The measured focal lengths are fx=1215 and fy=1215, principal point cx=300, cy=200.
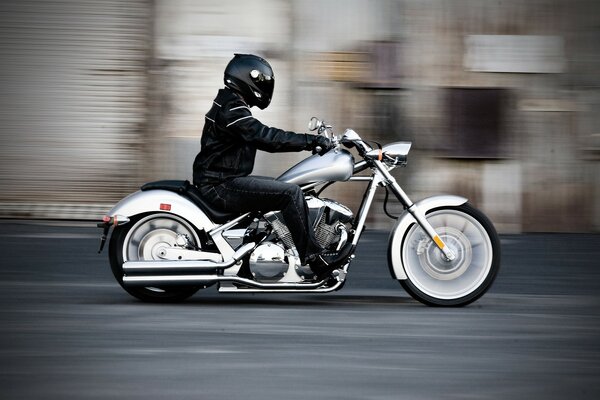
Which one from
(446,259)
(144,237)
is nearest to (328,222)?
(446,259)

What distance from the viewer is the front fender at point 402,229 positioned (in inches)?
323

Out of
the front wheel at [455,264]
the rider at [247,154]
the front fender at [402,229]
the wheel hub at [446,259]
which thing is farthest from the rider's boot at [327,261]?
the wheel hub at [446,259]

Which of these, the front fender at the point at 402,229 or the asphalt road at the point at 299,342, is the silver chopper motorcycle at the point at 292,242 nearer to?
the front fender at the point at 402,229

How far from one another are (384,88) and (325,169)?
5122mm

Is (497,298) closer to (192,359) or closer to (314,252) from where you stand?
(314,252)

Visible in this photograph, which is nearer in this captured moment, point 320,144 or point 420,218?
point 320,144

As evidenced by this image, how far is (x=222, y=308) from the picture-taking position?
27.1 feet

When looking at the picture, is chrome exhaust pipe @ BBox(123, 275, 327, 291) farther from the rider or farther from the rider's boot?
the rider

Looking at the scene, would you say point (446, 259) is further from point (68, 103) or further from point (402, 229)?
point (68, 103)

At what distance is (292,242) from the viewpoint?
8195mm

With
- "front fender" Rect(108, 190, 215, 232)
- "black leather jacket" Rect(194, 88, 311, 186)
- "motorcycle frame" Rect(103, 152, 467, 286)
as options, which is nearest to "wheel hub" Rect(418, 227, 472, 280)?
"motorcycle frame" Rect(103, 152, 467, 286)

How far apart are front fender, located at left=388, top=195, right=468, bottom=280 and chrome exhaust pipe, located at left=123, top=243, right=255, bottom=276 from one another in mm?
960

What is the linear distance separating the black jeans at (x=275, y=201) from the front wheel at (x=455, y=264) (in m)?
0.69

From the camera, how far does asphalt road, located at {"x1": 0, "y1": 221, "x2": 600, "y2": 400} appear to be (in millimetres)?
5871
